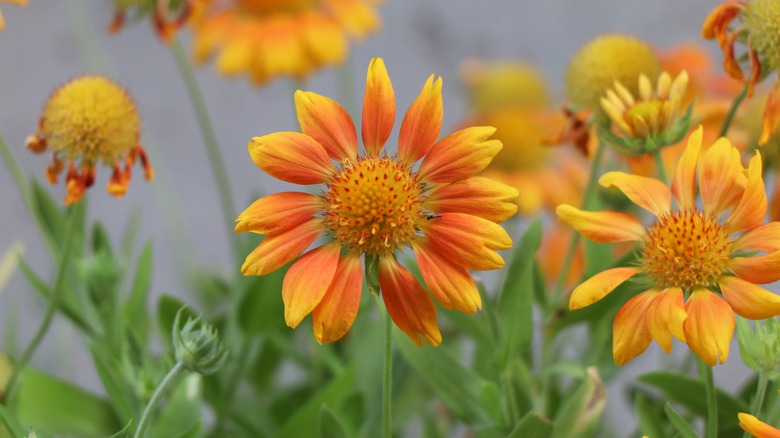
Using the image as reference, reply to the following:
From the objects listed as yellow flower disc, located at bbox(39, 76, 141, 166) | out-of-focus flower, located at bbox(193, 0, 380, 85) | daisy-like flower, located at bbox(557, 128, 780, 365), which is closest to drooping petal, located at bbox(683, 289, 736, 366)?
daisy-like flower, located at bbox(557, 128, 780, 365)

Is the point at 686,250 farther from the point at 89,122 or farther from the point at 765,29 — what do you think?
the point at 89,122

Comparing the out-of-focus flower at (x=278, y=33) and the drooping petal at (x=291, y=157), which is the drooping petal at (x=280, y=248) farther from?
the out-of-focus flower at (x=278, y=33)

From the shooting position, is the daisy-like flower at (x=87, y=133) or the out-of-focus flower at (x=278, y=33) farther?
the out-of-focus flower at (x=278, y=33)

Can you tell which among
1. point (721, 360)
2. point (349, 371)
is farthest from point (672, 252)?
point (349, 371)

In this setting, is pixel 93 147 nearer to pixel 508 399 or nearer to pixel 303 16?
pixel 508 399

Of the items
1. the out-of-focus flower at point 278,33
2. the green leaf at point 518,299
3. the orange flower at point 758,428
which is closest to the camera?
the orange flower at point 758,428

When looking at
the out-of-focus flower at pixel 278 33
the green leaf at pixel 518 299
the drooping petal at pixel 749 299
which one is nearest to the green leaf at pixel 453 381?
the green leaf at pixel 518 299
